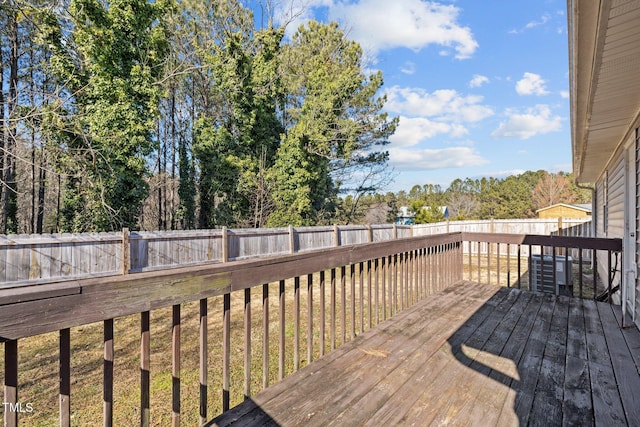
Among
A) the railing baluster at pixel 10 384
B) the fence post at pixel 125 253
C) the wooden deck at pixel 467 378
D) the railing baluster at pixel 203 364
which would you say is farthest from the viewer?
the fence post at pixel 125 253

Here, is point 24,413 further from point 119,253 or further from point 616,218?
point 616,218

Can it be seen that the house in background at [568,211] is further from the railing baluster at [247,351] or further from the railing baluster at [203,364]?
the railing baluster at [203,364]

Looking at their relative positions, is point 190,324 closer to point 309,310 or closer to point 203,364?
point 309,310

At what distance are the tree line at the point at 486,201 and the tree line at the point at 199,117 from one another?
2.14 metres

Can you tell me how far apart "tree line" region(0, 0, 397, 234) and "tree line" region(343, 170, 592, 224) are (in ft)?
7.01

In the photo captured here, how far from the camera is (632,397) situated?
5.35 feet

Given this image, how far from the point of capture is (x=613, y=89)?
225 cm

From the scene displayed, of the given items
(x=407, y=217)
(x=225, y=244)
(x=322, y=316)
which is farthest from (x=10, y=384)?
(x=407, y=217)

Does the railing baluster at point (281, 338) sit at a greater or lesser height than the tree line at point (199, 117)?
lesser

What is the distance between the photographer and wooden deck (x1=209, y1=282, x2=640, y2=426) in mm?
1457

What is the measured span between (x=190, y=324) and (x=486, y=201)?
3618 cm

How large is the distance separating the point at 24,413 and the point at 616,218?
738 centimetres

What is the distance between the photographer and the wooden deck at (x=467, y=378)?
4.78 ft

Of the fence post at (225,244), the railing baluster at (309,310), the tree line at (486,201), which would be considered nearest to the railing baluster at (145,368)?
the railing baluster at (309,310)
